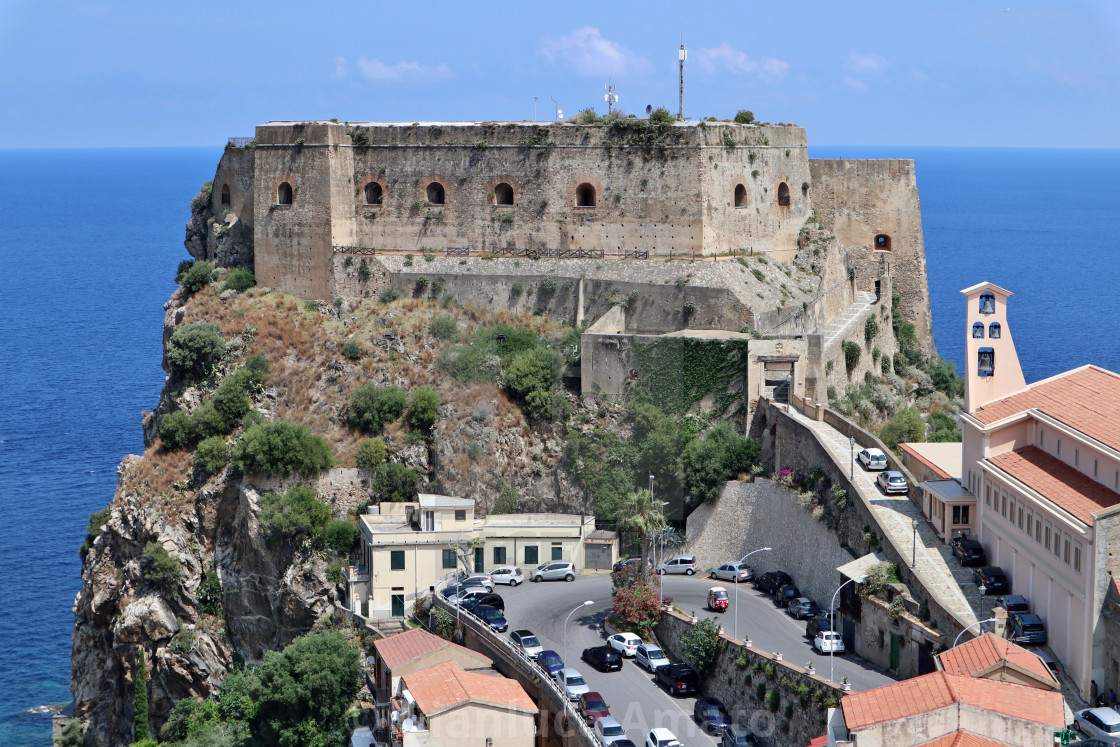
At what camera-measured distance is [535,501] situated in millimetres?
53938

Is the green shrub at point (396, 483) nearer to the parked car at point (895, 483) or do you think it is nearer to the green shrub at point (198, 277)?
the green shrub at point (198, 277)

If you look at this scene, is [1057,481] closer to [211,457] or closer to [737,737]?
[737,737]

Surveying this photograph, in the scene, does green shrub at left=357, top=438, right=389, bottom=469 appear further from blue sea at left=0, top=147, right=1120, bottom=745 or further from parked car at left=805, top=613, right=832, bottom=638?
blue sea at left=0, top=147, right=1120, bottom=745

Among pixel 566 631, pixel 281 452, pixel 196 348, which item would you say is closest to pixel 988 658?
pixel 566 631

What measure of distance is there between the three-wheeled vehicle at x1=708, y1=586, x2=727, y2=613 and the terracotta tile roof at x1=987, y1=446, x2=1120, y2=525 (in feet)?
30.8

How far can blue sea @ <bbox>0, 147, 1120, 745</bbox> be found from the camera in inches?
2879

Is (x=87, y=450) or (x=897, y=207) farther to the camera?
(x=87, y=450)

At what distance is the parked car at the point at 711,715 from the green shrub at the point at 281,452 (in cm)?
2045

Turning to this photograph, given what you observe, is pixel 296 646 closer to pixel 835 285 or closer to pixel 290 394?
pixel 290 394

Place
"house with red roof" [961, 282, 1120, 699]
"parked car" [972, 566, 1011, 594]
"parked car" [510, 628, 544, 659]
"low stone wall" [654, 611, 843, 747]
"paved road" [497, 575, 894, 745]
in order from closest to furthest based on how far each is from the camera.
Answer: "house with red roof" [961, 282, 1120, 699] → "low stone wall" [654, 611, 843, 747] → "paved road" [497, 575, 894, 745] → "parked car" [972, 566, 1011, 594] → "parked car" [510, 628, 544, 659]

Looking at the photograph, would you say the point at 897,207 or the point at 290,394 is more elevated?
the point at 897,207

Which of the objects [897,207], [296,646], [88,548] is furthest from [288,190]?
[897,207]

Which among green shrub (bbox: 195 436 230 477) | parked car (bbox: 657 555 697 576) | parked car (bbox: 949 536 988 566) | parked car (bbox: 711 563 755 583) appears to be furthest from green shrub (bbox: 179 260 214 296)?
parked car (bbox: 949 536 988 566)

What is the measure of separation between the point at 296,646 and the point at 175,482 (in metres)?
13.1
